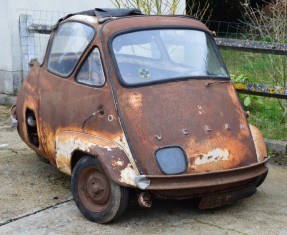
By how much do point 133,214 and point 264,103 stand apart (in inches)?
168

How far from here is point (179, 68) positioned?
17.6ft

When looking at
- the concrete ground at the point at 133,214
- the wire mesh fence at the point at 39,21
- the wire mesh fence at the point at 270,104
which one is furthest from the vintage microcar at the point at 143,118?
the wire mesh fence at the point at 39,21

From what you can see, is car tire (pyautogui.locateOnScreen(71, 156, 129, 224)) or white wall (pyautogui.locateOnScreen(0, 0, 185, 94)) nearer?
car tire (pyautogui.locateOnScreen(71, 156, 129, 224))

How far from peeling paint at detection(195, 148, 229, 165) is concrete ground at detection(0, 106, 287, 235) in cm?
52

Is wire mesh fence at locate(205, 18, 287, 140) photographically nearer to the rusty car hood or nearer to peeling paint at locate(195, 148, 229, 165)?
the rusty car hood

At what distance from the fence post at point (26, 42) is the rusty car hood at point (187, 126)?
5100mm

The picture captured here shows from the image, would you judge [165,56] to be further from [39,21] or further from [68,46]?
[39,21]

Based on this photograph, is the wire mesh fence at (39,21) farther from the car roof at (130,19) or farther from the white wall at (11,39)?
the car roof at (130,19)

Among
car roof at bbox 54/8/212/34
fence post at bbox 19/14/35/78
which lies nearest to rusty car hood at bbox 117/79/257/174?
car roof at bbox 54/8/212/34

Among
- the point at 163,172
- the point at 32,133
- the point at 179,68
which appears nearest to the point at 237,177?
the point at 163,172

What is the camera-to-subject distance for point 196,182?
466cm

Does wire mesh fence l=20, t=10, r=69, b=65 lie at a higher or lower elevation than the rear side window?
lower

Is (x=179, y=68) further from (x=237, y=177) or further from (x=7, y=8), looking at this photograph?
(x=7, y=8)

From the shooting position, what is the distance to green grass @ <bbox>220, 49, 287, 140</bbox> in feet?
24.7
